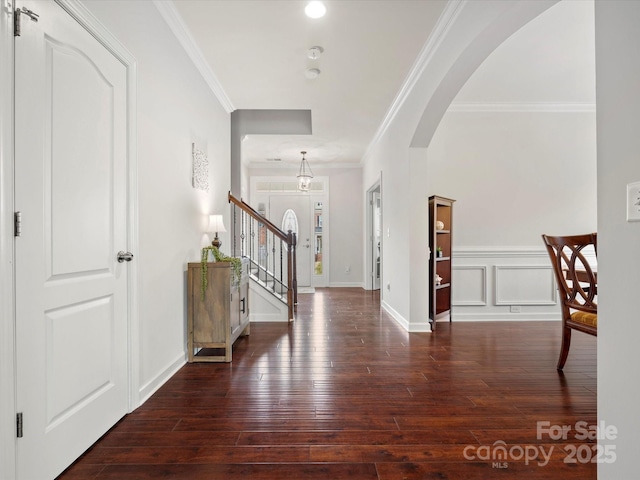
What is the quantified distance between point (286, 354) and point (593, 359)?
2.68 meters

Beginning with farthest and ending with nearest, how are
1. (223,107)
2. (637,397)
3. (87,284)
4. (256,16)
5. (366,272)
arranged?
(366,272) < (223,107) < (256,16) < (87,284) < (637,397)

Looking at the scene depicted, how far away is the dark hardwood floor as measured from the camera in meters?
1.55

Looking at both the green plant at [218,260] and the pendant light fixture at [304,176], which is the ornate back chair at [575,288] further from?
the pendant light fixture at [304,176]

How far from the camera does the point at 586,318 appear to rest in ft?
8.09

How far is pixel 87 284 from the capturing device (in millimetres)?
1688

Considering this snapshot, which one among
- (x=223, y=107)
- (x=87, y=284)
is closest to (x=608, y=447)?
(x=87, y=284)

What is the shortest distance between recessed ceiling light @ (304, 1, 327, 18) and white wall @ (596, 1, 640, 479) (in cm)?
183

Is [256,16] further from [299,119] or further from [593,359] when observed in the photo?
[593,359]

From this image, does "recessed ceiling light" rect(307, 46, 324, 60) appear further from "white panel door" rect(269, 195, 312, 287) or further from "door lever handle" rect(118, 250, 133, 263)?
"white panel door" rect(269, 195, 312, 287)

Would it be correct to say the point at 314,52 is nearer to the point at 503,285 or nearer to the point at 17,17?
the point at 17,17

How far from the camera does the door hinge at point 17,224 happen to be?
129cm

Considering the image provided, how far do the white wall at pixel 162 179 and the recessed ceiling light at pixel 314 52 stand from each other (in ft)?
3.55

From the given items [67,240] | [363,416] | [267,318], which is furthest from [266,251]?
[67,240]

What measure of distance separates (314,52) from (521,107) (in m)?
2.94
